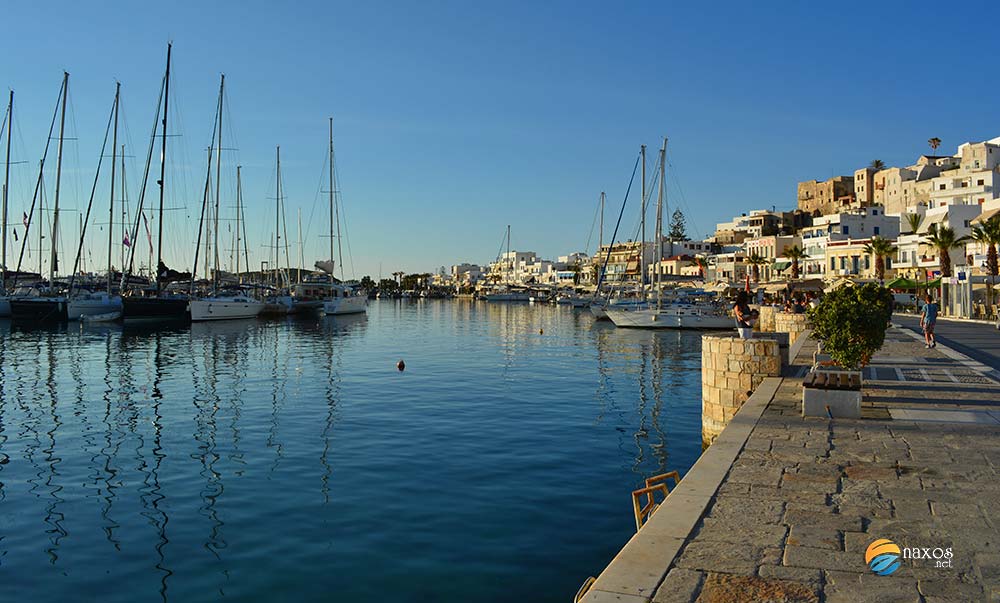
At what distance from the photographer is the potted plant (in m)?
10.1

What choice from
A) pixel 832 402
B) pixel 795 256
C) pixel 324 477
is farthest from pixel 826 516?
pixel 795 256

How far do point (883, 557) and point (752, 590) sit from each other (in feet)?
3.81

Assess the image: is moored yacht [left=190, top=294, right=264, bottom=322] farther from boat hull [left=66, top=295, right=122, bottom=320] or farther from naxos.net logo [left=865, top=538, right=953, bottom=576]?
naxos.net logo [left=865, top=538, right=953, bottom=576]

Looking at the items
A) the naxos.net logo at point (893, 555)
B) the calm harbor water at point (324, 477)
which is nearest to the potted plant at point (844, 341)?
the calm harbor water at point (324, 477)

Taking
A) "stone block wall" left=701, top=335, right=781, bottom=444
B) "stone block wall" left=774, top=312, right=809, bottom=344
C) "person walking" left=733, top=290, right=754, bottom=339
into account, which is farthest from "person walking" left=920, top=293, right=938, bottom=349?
"stone block wall" left=701, top=335, right=781, bottom=444

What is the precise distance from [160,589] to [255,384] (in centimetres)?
1601

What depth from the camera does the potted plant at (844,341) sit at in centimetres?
1014

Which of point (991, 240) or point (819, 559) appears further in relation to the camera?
point (991, 240)

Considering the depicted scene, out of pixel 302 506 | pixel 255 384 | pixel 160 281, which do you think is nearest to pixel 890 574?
pixel 302 506

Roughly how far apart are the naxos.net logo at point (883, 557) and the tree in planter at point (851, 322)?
23.1 ft

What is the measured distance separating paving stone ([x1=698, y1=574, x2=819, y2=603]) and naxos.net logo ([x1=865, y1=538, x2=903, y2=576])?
26.3 inches

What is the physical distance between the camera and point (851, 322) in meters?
12.0

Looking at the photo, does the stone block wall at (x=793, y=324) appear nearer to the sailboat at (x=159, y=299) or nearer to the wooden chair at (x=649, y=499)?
the wooden chair at (x=649, y=499)

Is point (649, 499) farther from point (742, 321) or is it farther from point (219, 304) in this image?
point (219, 304)
